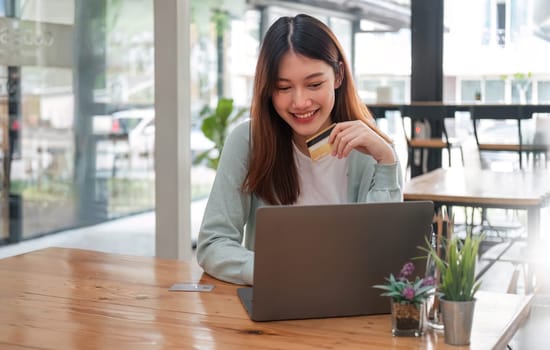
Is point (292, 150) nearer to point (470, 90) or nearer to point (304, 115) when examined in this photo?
point (304, 115)

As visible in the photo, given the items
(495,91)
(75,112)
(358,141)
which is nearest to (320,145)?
(358,141)

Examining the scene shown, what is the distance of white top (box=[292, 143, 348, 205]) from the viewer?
2.12m

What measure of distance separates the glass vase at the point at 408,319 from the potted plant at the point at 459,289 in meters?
0.05

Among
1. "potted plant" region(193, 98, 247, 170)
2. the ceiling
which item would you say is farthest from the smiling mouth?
the ceiling

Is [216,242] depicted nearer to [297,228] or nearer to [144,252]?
[297,228]

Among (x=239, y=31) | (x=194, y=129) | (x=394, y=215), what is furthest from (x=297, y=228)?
(x=239, y=31)

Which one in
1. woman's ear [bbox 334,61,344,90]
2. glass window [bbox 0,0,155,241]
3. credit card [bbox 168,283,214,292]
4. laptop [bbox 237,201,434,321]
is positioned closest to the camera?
laptop [bbox 237,201,434,321]

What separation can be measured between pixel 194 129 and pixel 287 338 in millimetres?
4759

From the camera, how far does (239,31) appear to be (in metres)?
6.59

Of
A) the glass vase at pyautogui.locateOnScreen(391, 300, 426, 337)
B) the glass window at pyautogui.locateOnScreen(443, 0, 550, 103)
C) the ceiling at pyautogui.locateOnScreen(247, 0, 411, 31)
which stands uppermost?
the ceiling at pyautogui.locateOnScreen(247, 0, 411, 31)

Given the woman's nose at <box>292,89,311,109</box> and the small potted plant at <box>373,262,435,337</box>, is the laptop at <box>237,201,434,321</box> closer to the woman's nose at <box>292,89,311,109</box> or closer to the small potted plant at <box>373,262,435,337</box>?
the small potted plant at <box>373,262,435,337</box>

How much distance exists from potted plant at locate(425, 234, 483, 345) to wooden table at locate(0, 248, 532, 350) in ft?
0.09

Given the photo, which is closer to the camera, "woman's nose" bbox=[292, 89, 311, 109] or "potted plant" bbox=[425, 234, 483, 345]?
"potted plant" bbox=[425, 234, 483, 345]

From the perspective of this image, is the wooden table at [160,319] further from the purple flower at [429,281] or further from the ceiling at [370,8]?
the ceiling at [370,8]
